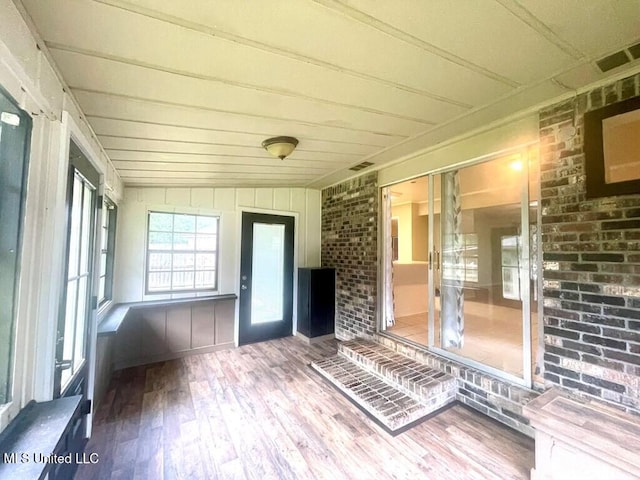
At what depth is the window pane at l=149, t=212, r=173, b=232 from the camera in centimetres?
372

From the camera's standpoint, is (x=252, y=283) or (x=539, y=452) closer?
(x=539, y=452)

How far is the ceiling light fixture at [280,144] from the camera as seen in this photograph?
234cm

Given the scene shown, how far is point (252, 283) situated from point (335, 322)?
1520 mm

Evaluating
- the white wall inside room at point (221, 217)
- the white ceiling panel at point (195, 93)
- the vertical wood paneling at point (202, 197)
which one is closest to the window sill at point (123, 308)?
the white wall inside room at point (221, 217)

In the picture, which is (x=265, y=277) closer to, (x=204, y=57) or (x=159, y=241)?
(x=159, y=241)

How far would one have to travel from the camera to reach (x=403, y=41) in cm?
129

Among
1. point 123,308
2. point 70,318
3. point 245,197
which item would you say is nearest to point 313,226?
point 245,197

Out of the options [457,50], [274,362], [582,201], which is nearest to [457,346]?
[582,201]

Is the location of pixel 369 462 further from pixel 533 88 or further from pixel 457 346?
pixel 533 88

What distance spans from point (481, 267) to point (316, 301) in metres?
2.41

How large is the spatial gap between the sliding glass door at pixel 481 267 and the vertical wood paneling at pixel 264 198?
1903 mm

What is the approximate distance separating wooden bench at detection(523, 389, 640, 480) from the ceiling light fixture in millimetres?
2550

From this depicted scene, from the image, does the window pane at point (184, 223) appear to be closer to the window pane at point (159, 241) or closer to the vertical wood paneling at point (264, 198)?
the window pane at point (159, 241)

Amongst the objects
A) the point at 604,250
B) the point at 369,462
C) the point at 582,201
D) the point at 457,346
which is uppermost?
the point at 582,201
